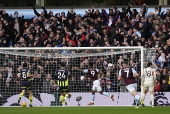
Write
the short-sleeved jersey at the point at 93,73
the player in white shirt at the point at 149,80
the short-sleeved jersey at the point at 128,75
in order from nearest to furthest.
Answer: the player in white shirt at the point at 149,80
the short-sleeved jersey at the point at 128,75
the short-sleeved jersey at the point at 93,73

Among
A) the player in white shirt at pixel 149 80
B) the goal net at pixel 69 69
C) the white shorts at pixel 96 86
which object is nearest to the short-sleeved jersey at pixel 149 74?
the player in white shirt at pixel 149 80

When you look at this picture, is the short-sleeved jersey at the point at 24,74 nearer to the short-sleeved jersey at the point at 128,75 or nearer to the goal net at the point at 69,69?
the goal net at the point at 69,69

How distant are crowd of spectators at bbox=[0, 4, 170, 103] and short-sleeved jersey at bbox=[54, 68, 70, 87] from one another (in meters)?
1.35

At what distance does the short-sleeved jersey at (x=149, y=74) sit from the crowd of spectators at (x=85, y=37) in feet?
6.28

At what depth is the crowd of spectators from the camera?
21.4 metres

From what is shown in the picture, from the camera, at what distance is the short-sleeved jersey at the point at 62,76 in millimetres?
19828

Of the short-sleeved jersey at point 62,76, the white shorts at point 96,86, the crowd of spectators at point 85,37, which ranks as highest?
the crowd of spectators at point 85,37

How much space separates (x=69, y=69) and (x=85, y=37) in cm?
257

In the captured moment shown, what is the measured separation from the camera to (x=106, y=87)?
21438mm

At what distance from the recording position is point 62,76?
65.3ft

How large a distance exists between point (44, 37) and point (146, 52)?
215 inches

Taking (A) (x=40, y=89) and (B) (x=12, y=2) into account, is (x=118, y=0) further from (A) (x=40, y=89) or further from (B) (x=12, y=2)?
(A) (x=40, y=89)

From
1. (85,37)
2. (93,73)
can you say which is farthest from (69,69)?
A: (85,37)

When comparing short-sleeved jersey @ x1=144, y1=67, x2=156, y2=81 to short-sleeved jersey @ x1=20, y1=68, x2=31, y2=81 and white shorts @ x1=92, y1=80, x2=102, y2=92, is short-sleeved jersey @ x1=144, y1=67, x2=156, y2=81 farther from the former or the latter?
short-sleeved jersey @ x1=20, y1=68, x2=31, y2=81
